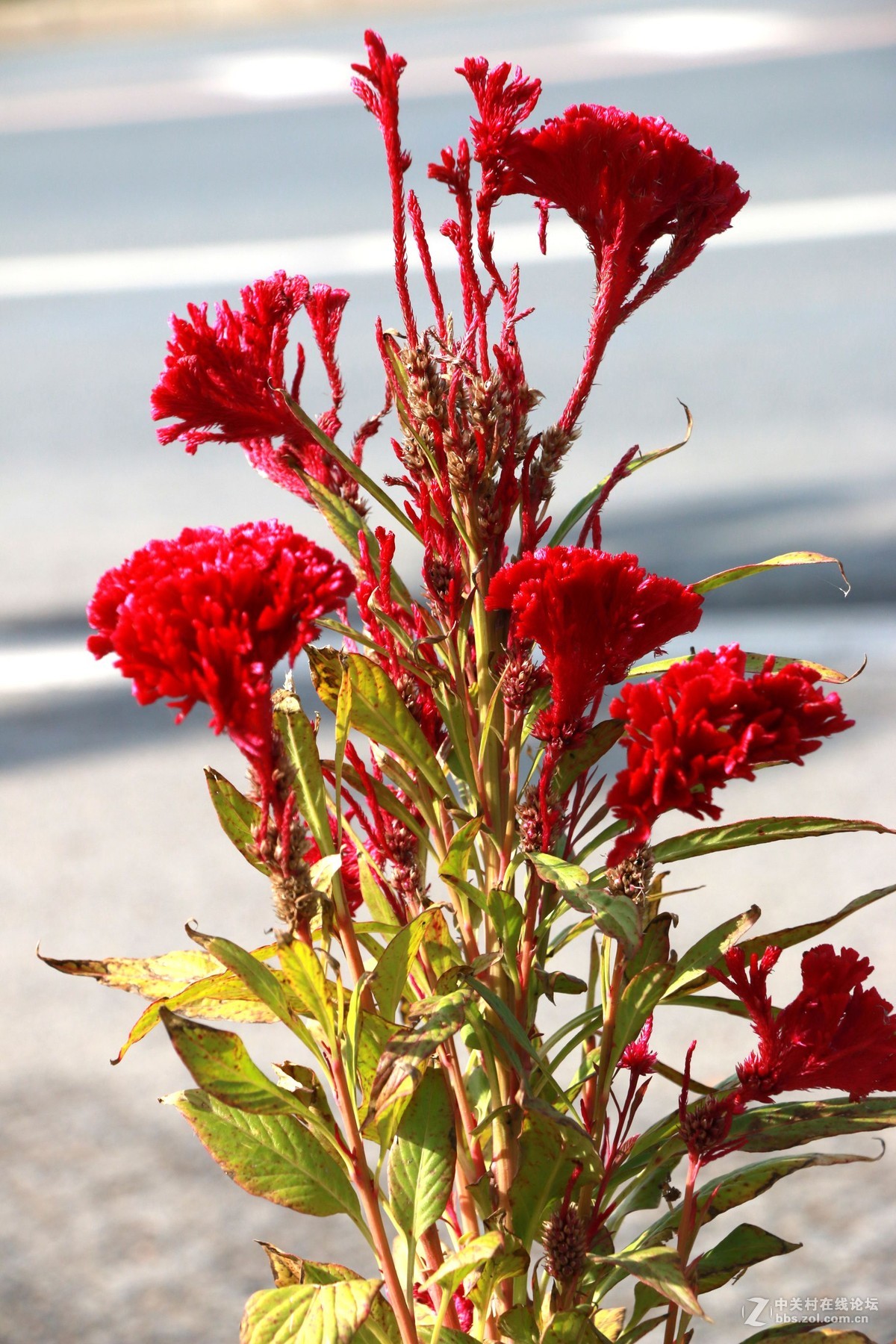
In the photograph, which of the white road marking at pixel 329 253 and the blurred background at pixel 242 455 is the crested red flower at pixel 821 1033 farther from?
the white road marking at pixel 329 253

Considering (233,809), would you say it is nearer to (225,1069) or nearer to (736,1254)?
(225,1069)

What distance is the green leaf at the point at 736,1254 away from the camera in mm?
546

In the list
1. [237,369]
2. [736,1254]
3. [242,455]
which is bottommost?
[736,1254]

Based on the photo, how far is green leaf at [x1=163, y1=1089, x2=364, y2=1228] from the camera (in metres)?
0.50

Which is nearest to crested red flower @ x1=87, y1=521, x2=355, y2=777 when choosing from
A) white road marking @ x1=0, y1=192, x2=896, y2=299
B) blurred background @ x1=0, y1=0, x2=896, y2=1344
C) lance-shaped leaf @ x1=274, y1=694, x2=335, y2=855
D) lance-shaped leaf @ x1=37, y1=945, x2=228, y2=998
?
lance-shaped leaf @ x1=274, y1=694, x2=335, y2=855

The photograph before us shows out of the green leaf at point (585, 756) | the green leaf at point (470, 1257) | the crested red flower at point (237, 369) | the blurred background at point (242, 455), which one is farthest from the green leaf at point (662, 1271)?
the blurred background at point (242, 455)

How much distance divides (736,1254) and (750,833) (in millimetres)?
176

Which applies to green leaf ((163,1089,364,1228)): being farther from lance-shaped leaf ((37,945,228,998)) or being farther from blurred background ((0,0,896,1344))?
blurred background ((0,0,896,1344))

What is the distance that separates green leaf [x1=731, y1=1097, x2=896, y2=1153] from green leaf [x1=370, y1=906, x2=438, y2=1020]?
0.14 m

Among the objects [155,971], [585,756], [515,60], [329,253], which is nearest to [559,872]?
[585,756]

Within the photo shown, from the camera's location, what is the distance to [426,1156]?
519mm

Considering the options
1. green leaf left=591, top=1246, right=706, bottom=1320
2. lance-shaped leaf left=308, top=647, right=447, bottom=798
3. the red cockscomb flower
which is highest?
lance-shaped leaf left=308, top=647, right=447, bottom=798

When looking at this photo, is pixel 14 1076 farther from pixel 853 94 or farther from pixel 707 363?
pixel 853 94

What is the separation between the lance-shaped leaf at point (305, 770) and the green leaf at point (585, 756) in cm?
9
